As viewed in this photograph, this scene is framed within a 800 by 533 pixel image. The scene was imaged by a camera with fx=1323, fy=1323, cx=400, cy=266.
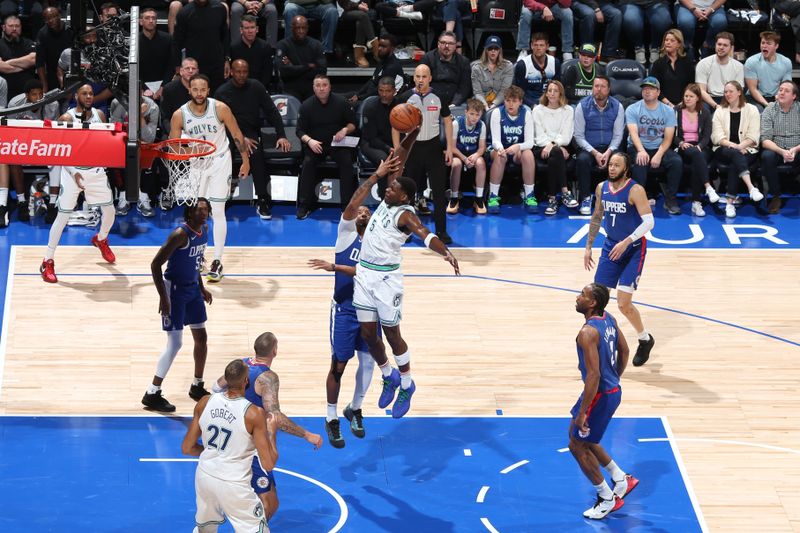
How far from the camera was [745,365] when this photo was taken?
41.5 feet

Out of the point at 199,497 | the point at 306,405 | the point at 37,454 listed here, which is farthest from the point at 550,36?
the point at 199,497

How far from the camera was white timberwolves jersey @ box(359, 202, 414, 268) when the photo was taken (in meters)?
10.3

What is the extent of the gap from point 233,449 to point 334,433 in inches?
93.0

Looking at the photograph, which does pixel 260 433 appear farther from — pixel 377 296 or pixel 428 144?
pixel 428 144

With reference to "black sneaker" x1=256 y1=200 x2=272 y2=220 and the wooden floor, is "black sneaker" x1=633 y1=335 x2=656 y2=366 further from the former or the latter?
"black sneaker" x1=256 y1=200 x2=272 y2=220

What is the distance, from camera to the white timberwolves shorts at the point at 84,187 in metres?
14.6

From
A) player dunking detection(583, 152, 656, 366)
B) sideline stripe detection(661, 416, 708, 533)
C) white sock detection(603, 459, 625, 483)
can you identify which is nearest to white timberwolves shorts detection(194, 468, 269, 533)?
white sock detection(603, 459, 625, 483)

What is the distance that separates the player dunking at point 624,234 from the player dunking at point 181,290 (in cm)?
365

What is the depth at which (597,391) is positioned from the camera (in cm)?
966

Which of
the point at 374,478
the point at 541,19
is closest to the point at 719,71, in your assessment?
the point at 541,19

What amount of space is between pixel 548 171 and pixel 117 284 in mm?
5944

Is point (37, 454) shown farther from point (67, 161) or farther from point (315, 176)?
point (315, 176)

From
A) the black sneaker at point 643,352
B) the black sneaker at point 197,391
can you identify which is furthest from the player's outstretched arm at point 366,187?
the black sneaker at point 643,352

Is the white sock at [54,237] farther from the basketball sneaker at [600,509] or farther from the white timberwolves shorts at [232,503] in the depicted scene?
the basketball sneaker at [600,509]
